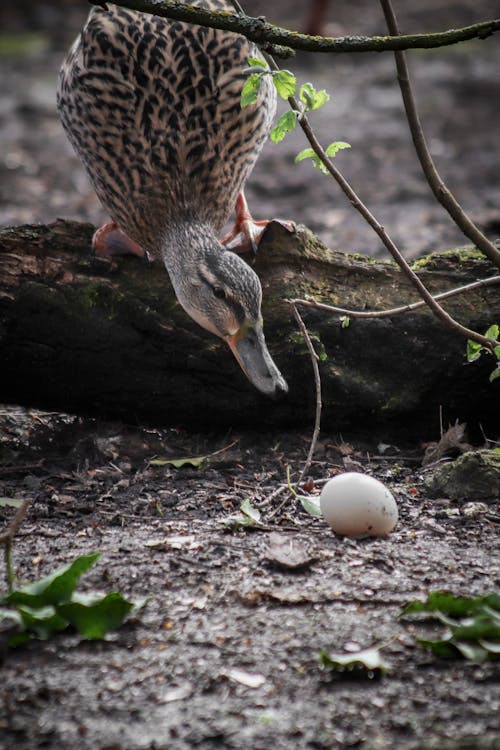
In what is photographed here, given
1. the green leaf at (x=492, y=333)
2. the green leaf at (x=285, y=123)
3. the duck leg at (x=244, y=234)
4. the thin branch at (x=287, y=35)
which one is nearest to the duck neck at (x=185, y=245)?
the duck leg at (x=244, y=234)

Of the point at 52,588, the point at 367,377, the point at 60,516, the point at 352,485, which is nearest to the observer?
the point at 52,588

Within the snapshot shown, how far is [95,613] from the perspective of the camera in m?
3.19

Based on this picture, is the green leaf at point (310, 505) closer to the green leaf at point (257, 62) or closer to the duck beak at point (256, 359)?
the duck beak at point (256, 359)

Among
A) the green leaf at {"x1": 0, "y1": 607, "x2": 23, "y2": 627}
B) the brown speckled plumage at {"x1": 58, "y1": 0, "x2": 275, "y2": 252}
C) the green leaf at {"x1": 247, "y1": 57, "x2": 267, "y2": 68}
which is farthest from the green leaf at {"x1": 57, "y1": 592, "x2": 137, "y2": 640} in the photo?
the brown speckled plumage at {"x1": 58, "y1": 0, "x2": 275, "y2": 252}

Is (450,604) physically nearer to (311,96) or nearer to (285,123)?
(285,123)

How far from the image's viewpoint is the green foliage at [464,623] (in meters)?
3.03

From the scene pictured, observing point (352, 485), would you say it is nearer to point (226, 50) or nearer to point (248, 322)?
point (248, 322)

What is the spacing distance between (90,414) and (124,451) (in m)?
0.31

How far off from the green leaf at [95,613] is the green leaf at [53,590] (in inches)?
1.4

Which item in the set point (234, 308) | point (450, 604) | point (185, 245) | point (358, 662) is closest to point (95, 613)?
point (358, 662)

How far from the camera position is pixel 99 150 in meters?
5.36

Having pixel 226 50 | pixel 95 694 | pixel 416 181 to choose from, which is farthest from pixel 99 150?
pixel 416 181

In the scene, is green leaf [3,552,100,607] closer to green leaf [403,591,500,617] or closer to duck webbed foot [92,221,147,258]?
green leaf [403,591,500,617]

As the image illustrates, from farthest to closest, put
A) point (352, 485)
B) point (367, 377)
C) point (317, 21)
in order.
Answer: point (317, 21), point (367, 377), point (352, 485)
